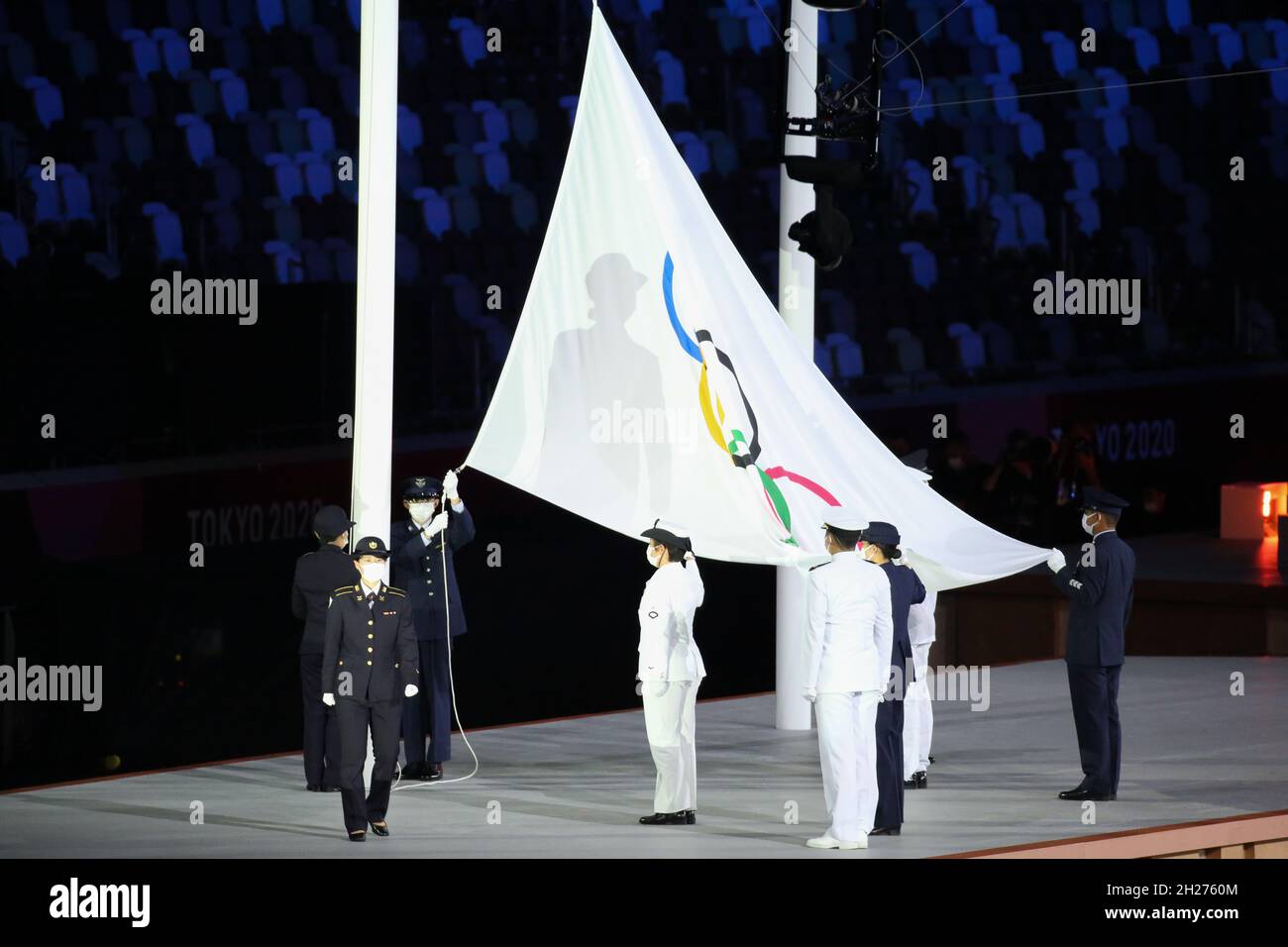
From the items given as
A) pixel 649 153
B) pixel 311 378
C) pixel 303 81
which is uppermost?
pixel 303 81

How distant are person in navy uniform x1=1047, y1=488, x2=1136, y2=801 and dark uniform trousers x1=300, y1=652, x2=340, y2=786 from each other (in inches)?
139

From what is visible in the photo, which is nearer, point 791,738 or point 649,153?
point 649,153

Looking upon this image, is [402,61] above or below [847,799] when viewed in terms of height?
above

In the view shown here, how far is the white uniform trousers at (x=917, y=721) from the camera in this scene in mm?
10258

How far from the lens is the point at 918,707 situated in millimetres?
10281

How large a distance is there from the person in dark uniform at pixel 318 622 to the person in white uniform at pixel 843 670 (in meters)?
2.56

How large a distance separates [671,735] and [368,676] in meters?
1.41

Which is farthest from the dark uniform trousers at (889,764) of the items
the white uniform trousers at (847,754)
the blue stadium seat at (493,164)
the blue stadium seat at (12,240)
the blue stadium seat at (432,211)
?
the blue stadium seat at (493,164)

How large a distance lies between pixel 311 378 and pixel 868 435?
600 cm

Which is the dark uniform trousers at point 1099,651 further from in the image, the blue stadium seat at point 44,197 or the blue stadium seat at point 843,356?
the blue stadium seat at point 44,197

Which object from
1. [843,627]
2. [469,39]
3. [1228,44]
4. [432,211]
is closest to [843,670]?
[843,627]
